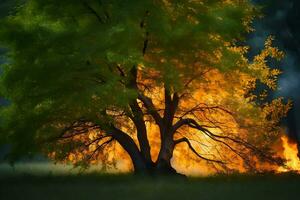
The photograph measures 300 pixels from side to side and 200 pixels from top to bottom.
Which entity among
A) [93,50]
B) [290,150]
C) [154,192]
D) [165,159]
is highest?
[93,50]

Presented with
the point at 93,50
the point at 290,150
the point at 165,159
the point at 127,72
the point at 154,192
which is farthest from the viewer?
the point at 290,150

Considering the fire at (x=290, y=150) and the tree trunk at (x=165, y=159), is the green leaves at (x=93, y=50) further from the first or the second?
the fire at (x=290, y=150)

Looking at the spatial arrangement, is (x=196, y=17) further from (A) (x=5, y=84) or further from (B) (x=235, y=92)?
(A) (x=5, y=84)

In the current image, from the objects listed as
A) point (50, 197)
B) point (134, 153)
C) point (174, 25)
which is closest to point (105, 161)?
point (134, 153)

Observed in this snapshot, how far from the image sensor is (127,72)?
23.2 metres

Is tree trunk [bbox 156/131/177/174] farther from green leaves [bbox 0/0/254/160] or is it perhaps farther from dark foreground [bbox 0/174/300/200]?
dark foreground [bbox 0/174/300/200]

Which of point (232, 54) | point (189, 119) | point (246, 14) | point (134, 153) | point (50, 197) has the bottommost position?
point (50, 197)

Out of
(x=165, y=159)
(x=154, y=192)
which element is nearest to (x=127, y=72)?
(x=165, y=159)

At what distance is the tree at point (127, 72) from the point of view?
69.0 feet

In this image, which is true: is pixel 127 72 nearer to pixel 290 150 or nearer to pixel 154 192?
pixel 154 192

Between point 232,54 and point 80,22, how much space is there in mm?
5867

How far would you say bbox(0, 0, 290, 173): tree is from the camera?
21031mm

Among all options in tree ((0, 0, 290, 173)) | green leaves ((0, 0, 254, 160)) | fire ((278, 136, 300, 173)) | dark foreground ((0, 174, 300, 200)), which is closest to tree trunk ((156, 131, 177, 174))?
tree ((0, 0, 290, 173))

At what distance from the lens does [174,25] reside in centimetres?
2252
